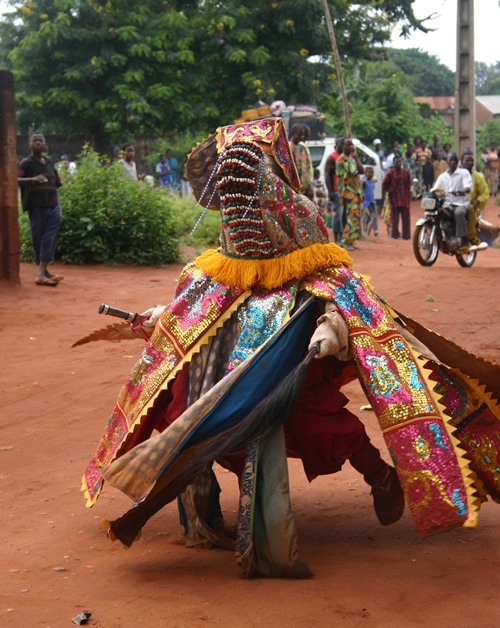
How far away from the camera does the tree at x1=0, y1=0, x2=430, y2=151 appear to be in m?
25.3

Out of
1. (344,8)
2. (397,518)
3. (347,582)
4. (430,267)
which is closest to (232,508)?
(397,518)

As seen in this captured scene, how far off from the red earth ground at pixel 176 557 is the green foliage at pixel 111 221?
661 cm

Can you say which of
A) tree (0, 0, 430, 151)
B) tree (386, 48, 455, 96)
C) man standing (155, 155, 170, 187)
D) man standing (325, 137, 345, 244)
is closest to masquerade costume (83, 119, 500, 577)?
man standing (325, 137, 345, 244)

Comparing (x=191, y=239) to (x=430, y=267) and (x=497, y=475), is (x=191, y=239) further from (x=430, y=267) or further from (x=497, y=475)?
(x=497, y=475)

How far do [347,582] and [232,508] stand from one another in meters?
1.29

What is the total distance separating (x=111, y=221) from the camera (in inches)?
602

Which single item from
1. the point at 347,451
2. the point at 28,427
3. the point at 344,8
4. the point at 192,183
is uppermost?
the point at 344,8

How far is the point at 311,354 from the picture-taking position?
4355mm

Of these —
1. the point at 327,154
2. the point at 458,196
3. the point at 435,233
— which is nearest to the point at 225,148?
the point at 435,233

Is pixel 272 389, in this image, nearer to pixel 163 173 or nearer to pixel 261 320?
pixel 261 320

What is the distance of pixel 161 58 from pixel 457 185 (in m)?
11.6

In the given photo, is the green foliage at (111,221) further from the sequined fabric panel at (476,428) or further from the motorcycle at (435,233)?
the sequined fabric panel at (476,428)

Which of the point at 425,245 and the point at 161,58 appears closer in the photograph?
the point at 425,245

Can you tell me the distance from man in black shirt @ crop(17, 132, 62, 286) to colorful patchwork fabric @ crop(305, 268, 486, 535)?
350 inches
